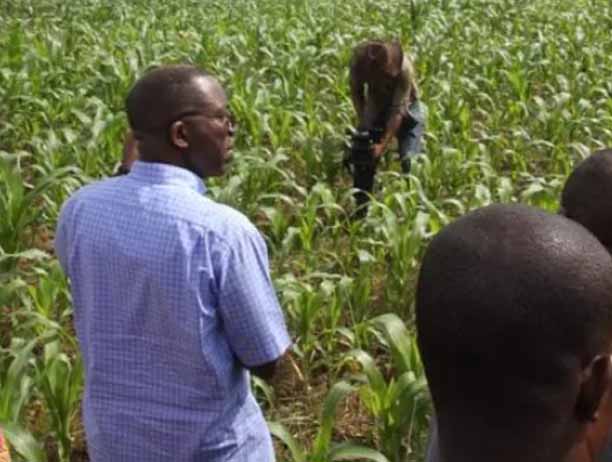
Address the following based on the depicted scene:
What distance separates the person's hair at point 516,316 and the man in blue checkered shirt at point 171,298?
95 cm

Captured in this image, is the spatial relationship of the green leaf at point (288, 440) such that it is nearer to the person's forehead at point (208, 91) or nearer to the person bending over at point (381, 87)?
the person's forehead at point (208, 91)

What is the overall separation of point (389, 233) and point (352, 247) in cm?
38

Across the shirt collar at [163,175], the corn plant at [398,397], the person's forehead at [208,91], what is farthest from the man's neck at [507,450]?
the corn plant at [398,397]

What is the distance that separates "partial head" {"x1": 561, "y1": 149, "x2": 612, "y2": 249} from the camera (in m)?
2.16

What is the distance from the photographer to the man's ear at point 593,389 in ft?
3.89

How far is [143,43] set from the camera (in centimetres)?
1009

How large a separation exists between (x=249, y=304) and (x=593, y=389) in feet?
3.47

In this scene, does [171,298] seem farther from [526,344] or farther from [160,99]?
[526,344]

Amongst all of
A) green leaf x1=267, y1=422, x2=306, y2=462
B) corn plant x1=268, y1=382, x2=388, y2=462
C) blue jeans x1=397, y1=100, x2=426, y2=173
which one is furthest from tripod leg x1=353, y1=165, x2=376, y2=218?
green leaf x1=267, y1=422, x2=306, y2=462

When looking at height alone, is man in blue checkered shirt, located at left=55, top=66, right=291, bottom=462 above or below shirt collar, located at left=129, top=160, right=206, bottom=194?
below

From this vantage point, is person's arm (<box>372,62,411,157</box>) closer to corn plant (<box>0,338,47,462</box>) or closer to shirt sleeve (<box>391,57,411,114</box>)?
shirt sleeve (<box>391,57,411,114</box>)

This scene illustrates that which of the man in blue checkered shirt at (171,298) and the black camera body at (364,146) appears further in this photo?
the black camera body at (364,146)

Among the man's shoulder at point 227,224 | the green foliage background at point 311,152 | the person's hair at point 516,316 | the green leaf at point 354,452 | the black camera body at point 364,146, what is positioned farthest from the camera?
the black camera body at point 364,146

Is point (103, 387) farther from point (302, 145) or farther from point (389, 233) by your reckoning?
point (302, 145)
